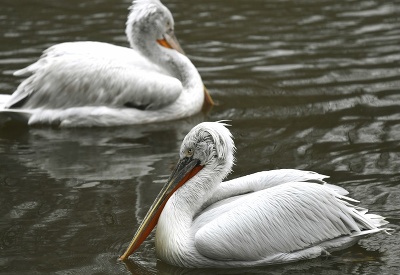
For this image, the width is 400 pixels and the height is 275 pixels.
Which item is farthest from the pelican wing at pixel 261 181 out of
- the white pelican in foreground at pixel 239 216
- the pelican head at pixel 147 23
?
the pelican head at pixel 147 23

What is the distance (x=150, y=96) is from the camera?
7.45 meters

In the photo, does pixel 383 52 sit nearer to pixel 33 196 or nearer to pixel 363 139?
pixel 363 139

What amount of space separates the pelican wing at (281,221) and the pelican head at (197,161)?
0.77 feet

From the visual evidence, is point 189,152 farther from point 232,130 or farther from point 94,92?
point 94,92

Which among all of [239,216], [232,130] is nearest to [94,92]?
[232,130]

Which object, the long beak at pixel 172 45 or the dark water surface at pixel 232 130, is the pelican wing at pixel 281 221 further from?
the long beak at pixel 172 45

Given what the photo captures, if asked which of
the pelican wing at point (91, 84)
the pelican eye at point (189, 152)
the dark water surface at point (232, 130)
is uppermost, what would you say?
the pelican eye at point (189, 152)

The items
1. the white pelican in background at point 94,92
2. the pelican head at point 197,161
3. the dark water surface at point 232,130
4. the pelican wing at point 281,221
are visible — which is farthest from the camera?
the white pelican in background at point 94,92

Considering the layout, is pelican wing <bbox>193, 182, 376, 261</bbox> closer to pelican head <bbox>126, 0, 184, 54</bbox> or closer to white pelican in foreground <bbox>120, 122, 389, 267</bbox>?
white pelican in foreground <bbox>120, 122, 389, 267</bbox>

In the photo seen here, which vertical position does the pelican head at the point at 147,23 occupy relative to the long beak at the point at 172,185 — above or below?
above

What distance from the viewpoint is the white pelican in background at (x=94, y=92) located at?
291 inches

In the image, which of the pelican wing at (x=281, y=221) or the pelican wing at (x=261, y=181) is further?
the pelican wing at (x=261, y=181)

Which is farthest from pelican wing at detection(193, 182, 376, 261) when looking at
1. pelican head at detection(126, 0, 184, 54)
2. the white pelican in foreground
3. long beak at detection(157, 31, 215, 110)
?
pelican head at detection(126, 0, 184, 54)

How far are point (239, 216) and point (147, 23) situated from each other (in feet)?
11.1
